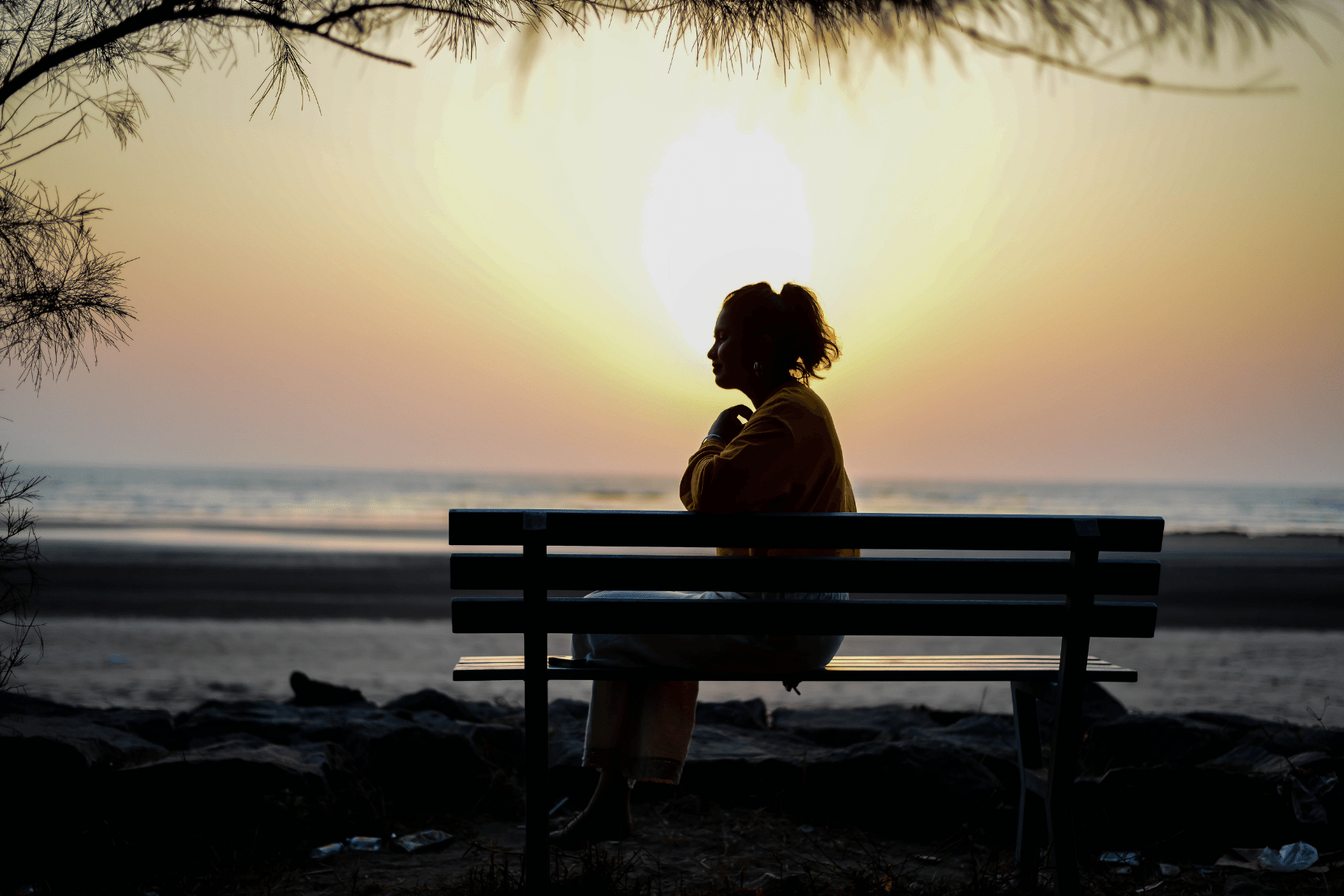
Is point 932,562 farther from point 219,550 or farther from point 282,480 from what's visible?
point 282,480

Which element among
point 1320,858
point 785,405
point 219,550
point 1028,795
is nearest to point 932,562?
point 785,405

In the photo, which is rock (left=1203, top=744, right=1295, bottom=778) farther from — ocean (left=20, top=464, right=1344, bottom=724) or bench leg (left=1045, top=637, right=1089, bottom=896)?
A: bench leg (left=1045, top=637, right=1089, bottom=896)

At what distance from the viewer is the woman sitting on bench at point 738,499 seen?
2533 mm

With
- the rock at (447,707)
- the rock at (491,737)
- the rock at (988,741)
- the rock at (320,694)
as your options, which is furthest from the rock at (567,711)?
the rock at (988,741)

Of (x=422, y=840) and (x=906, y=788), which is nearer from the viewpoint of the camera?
(x=422, y=840)

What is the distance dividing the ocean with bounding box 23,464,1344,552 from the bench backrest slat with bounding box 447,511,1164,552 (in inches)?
381

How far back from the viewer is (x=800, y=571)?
239cm

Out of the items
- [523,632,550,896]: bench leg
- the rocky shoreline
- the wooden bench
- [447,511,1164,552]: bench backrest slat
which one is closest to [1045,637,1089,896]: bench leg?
the wooden bench

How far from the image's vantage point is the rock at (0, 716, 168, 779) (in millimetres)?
3053

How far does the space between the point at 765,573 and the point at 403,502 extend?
34353mm

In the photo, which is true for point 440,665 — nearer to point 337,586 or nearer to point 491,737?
point 491,737

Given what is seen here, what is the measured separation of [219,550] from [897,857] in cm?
1639

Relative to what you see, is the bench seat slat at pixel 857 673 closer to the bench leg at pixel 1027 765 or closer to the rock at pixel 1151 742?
the bench leg at pixel 1027 765

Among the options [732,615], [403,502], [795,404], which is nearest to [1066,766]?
[732,615]
